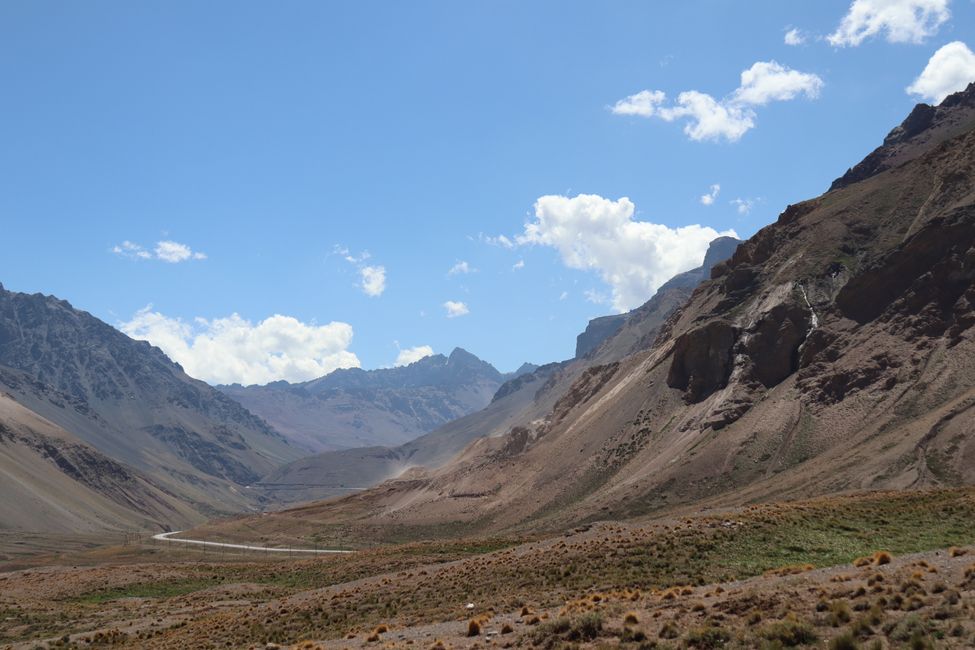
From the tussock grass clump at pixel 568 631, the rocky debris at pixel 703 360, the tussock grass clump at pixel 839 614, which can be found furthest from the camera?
the rocky debris at pixel 703 360

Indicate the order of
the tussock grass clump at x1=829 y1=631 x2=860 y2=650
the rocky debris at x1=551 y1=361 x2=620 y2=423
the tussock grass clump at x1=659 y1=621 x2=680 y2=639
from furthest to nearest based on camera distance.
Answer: the rocky debris at x1=551 y1=361 x2=620 y2=423 < the tussock grass clump at x1=659 y1=621 x2=680 y2=639 < the tussock grass clump at x1=829 y1=631 x2=860 y2=650

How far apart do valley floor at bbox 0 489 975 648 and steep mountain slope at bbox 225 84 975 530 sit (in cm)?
3678

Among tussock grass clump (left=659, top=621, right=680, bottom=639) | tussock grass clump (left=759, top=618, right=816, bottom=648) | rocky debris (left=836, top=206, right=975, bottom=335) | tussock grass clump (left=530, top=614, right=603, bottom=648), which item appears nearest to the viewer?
tussock grass clump (left=759, top=618, right=816, bottom=648)

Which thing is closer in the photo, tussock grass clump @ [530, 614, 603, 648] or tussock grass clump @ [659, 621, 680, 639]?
tussock grass clump @ [659, 621, 680, 639]

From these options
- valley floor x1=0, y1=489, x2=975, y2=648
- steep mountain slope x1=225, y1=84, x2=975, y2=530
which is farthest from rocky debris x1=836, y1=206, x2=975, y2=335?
valley floor x1=0, y1=489, x2=975, y2=648

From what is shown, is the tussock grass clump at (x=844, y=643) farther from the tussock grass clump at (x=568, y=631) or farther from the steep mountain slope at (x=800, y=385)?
the steep mountain slope at (x=800, y=385)

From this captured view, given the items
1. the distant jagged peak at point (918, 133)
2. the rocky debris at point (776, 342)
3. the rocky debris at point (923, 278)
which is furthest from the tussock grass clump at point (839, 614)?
the distant jagged peak at point (918, 133)

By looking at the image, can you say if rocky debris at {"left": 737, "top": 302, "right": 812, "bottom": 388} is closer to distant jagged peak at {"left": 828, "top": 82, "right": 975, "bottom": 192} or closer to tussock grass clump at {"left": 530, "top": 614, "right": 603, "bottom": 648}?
distant jagged peak at {"left": 828, "top": 82, "right": 975, "bottom": 192}

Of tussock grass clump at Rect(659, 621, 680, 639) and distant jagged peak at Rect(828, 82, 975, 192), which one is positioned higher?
distant jagged peak at Rect(828, 82, 975, 192)

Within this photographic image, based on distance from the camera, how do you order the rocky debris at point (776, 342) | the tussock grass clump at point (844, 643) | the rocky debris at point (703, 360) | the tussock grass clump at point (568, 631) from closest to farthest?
1. the tussock grass clump at point (844, 643)
2. the tussock grass clump at point (568, 631)
3. the rocky debris at point (776, 342)
4. the rocky debris at point (703, 360)

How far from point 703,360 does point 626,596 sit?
323ft

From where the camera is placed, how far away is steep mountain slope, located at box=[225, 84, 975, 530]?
81.4 meters

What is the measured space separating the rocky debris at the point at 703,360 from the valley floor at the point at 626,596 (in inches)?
2512

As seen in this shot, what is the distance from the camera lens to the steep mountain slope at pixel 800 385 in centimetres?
8138
